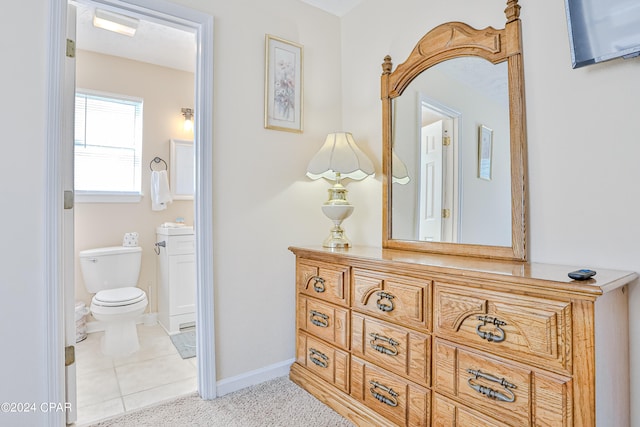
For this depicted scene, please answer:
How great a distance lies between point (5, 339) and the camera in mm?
1517

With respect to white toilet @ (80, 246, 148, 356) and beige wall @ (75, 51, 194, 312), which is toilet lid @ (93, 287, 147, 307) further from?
beige wall @ (75, 51, 194, 312)

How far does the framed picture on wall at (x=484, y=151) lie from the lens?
168cm

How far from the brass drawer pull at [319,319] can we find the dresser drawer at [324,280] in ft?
0.32

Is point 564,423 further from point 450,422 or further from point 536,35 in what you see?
point 536,35

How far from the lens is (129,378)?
2.26m

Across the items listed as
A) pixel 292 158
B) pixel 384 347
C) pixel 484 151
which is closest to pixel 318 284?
pixel 384 347

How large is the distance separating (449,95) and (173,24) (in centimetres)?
155

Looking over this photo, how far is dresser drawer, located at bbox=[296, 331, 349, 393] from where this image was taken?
5.98 feet

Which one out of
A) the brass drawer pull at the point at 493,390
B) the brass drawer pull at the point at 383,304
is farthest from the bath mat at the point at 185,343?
the brass drawer pull at the point at 493,390

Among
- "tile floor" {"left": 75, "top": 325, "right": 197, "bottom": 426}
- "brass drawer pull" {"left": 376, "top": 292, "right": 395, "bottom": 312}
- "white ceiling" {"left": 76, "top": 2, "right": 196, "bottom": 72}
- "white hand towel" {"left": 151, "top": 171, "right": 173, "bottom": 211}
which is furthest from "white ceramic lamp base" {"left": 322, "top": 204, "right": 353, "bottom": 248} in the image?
"white hand towel" {"left": 151, "top": 171, "right": 173, "bottom": 211}

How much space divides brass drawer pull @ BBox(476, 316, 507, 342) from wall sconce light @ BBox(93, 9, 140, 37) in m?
2.87

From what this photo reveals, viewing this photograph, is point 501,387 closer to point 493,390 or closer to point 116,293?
point 493,390

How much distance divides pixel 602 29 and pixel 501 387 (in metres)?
1.32

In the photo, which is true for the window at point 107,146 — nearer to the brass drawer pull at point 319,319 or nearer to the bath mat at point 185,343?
the bath mat at point 185,343
